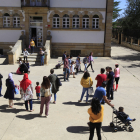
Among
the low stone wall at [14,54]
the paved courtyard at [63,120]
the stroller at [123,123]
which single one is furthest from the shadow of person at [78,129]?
the low stone wall at [14,54]

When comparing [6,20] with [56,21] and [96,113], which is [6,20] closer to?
[56,21]

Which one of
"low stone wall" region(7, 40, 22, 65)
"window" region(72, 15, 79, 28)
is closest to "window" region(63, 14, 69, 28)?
"window" region(72, 15, 79, 28)

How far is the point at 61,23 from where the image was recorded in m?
22.5

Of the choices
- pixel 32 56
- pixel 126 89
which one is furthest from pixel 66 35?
pixel 126 89

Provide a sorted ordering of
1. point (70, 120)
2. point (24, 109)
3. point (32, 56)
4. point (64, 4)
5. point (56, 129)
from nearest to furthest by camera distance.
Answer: point (56, 129) → point (70, 120) → point (24, 109) → point (32, 56) → point (64, 4)

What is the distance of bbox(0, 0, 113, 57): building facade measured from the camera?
2217 centimetres

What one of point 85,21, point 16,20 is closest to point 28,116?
point 85,21

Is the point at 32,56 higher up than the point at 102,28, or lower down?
lower down

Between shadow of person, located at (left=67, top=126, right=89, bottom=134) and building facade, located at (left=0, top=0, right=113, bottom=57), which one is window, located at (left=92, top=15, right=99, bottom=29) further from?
shadow of person, located at (left=67, top=126, right=89, bottom=134)

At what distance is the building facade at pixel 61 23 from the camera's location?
2217cm

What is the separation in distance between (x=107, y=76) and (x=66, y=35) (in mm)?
14312

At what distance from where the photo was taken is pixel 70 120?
7285 millimetres

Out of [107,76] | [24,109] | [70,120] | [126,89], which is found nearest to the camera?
[70,120]

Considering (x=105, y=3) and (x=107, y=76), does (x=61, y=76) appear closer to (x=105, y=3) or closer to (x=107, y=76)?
(x=107, y=76)
